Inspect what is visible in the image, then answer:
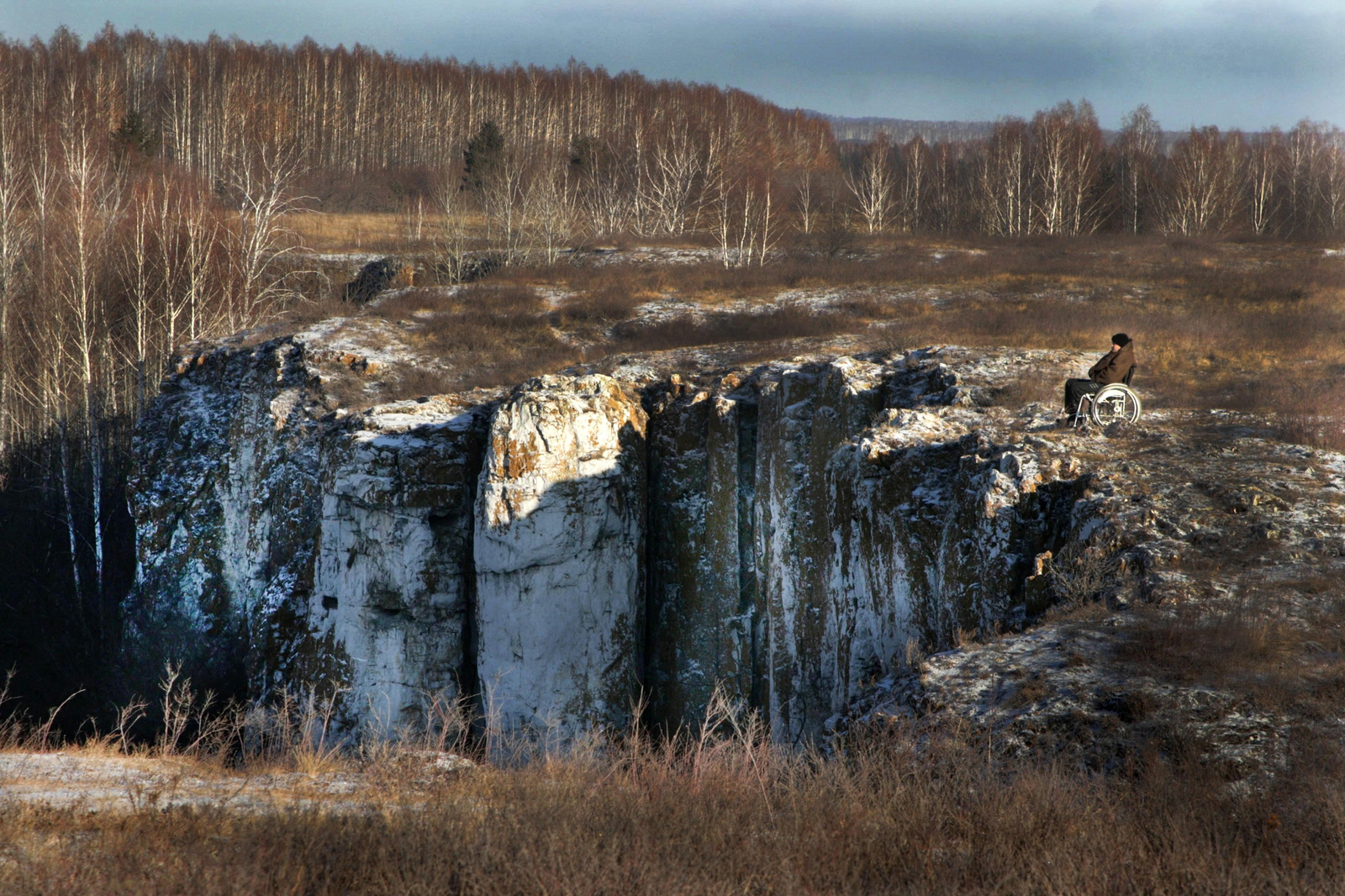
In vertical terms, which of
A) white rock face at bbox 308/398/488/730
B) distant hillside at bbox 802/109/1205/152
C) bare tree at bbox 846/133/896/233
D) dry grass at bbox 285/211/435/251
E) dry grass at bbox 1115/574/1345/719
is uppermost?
distant hillside at bbox 802/109/1205/152

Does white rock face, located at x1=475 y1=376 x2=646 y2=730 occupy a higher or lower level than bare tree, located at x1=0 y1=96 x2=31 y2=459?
lower

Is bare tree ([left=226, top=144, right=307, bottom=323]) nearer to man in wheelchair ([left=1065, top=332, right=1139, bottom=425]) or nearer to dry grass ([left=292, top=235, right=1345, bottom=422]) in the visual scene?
dry grass ([left=292, top=235, right=1345, bottom=422])

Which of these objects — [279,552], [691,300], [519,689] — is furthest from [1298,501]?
[691,300]

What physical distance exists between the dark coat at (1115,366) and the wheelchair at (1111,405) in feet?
0.28

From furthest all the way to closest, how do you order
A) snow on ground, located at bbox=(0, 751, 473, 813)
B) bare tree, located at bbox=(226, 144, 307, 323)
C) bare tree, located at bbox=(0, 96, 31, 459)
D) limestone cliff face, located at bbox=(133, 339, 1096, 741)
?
1. bare tree, located at bbox=(226, 144, 307, 323)
2. bare tree, located at bbox=(0, 96, 31, 459)
3. limestone cliff face, located at bbox=(133, 339, 1096, 741)
4. snow on ground, located at bbox=(0, 751, 473, 813)

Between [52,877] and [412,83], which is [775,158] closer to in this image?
[412,83]

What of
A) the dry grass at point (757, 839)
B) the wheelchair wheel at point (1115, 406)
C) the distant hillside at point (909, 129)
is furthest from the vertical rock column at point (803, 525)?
the distant hillside at point (909, 129)

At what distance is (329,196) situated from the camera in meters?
57.3

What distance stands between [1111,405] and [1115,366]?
0.59m

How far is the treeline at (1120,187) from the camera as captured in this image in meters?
45.3

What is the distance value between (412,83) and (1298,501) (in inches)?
2995

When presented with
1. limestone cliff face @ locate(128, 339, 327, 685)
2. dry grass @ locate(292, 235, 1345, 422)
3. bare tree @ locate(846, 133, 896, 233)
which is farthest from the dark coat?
bare tree @ locate(846, 133, 896, 233)

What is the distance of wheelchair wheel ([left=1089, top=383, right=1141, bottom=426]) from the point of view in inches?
471

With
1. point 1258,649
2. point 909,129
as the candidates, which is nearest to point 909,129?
point 909,129
